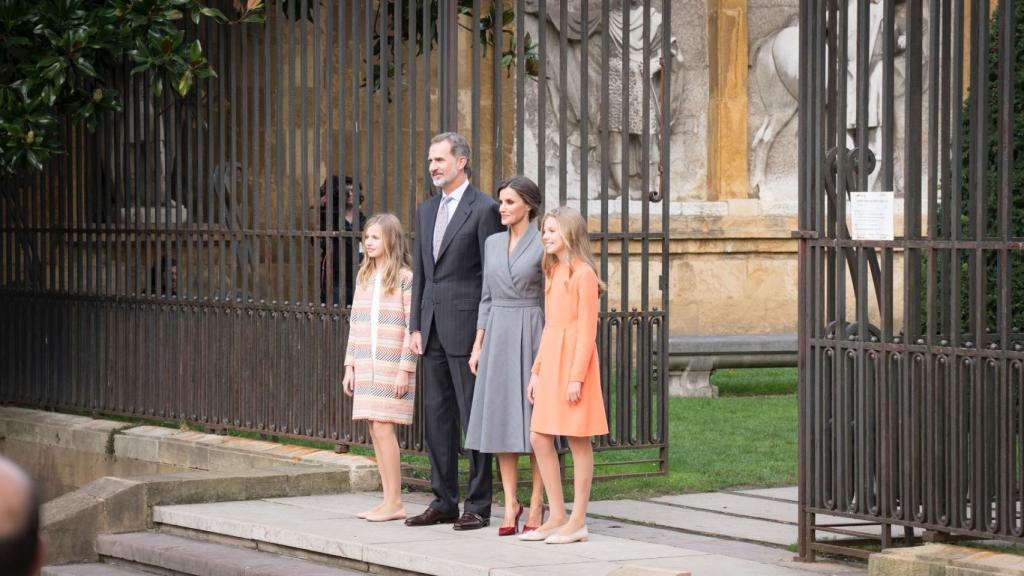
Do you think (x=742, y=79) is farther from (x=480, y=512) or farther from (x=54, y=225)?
(x=480, y=512)

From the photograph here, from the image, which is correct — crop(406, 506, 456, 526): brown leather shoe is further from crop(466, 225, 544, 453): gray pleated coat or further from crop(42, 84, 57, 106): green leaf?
crop(42, 84, 57, 106): green leaf

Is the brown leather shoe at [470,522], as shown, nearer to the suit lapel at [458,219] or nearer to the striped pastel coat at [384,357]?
the striped pastel coat at [384,357]

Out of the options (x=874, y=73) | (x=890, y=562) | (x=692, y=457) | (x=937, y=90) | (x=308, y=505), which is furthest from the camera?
(x=874, y=73)

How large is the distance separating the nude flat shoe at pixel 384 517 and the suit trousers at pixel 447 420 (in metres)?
0.19

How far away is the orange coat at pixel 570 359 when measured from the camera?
7.52 m

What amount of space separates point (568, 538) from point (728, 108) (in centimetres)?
1283

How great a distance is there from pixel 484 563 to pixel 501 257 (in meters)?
1.66

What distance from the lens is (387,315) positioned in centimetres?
862

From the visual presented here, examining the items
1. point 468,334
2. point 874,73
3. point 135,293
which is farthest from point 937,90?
point 874,73

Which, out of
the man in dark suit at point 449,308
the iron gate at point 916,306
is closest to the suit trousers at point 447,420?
the man in dark suit at point 449,308

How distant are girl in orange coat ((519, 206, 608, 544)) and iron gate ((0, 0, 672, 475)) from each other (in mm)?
2205

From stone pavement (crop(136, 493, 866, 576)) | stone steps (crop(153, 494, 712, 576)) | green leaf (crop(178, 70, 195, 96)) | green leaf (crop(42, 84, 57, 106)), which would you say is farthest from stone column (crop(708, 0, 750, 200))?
stone steps (crop(153, 494, 712, 576))

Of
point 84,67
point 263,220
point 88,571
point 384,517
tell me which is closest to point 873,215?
point 384,517

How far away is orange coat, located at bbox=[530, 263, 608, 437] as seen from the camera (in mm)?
7523
